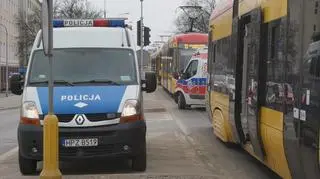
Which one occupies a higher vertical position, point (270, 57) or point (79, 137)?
point (270, 57)

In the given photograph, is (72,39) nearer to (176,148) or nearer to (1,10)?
(176,148)

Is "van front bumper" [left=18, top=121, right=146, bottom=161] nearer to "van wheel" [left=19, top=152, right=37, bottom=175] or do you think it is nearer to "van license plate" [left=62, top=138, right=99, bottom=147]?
"van license plate" [left=62, top=138, right=99, bottom=147]

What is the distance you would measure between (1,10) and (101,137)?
74385 millimetres

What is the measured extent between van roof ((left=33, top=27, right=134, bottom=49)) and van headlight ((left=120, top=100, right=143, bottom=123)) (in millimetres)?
1507

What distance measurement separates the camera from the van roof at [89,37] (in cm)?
1108

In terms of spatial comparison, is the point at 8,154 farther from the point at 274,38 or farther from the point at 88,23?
the point at 274,38

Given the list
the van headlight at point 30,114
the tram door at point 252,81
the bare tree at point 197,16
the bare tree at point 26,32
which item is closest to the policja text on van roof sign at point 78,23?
the van headlight at point 30,114

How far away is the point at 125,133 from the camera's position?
984 cm

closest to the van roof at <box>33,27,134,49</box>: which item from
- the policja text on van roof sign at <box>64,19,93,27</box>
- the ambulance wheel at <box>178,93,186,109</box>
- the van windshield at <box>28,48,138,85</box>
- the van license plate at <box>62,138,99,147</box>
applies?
the van windshield at <box>28,48,138,85</box>

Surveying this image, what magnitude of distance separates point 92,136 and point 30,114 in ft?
3.31

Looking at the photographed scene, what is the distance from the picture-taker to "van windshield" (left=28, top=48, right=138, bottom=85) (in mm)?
10617

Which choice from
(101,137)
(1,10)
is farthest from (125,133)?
(1,10)

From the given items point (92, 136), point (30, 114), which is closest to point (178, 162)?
point (92, 136)

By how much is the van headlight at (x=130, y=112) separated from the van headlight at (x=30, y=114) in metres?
1.30
